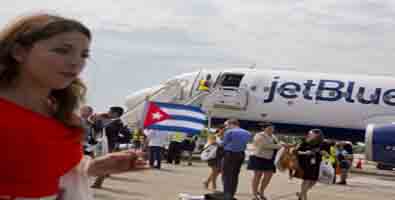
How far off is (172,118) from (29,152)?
10.9 metres

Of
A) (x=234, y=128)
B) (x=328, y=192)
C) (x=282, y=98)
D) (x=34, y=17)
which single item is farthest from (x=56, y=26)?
(x=282, y=98)

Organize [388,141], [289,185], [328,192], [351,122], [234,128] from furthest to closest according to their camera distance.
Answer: [351,122], [388,141], [289,185], [328,192], [234,128]

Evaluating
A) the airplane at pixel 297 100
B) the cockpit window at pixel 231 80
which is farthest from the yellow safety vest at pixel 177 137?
the cockpit window at pixel 231 80

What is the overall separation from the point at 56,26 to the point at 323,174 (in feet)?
34.9

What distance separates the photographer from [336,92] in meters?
27.0

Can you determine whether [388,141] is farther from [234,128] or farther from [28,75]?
[28,75]

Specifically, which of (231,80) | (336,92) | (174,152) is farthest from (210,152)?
(231,80)

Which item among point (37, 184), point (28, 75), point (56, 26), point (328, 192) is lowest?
point (328, 192)

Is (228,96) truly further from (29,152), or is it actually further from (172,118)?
(29,152)

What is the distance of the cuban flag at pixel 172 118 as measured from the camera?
12.4 m

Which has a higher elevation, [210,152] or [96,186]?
[210,152]

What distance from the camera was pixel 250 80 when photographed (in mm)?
27703

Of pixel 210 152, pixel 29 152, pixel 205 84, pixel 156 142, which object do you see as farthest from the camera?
pixel 205 84

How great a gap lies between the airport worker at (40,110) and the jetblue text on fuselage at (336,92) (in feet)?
82.1
